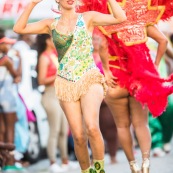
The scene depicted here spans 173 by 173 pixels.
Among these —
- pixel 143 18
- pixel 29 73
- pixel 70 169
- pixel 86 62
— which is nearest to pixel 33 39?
pixel 29 73

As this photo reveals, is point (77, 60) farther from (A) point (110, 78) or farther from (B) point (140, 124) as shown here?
(B) point (140, 124)

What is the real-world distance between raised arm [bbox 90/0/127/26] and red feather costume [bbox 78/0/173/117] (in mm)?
949

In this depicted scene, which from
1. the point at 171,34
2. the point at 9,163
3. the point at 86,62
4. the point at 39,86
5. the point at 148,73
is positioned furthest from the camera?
the point at 171,34

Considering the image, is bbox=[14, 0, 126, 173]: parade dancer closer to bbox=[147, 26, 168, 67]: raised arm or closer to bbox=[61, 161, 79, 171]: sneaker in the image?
bbox=[147, 26, 168, 67]: raised arm

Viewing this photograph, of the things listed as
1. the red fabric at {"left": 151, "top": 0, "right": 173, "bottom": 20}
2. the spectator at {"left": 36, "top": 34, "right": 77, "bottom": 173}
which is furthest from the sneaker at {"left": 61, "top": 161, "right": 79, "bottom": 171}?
the red fabric at {"left": 151, "top": 0, "right": 173, "bottom": 20}

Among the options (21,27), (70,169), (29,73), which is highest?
(21,27)

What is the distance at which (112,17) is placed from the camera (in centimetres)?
976

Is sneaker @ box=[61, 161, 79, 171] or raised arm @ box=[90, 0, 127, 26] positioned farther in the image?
sneaker @ box=[61, 161, 79, 171]

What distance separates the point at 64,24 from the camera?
387 inches

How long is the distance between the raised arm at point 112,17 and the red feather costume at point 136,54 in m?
0.95

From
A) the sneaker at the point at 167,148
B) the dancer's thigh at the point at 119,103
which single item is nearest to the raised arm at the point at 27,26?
the dancer's thigh at the point at 119,103

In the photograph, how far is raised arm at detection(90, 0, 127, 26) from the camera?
970 centimetres

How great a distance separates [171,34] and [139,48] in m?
6.46

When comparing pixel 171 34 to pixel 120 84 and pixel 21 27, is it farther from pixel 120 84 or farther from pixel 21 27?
pixel 21 27
